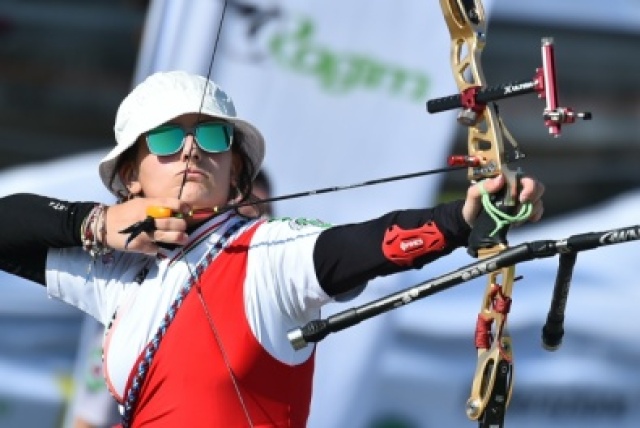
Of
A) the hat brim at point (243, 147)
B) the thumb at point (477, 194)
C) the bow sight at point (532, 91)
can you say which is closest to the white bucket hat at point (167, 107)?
the hat brim at point (243, 147)

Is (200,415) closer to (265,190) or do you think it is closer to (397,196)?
(265,190)

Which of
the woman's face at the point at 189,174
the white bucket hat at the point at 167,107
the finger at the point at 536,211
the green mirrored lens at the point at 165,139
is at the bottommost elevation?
the finger at the point at 536,211

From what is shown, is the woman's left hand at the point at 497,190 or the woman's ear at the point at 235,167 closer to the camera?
the woman's left hand at the point at 497,190

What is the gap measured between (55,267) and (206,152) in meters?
0.39

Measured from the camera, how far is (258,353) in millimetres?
2637

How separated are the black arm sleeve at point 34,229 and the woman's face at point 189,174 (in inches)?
5.9

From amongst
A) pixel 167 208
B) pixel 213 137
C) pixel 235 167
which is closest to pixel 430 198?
pixel 235 167

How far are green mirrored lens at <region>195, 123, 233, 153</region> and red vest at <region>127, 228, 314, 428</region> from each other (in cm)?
18

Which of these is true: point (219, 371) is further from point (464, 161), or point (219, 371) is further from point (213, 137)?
point (464, 161)

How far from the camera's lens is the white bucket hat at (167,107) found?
108 inches

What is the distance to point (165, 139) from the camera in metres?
2.75

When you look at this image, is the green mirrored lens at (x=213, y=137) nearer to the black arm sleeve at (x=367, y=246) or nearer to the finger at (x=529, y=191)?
the black arm sleeve at (x=367, y=246)

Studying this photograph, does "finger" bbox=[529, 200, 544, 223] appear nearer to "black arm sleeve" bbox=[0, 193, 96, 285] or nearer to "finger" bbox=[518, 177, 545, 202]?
"finger" bbox=[518, 177, 545, 202]

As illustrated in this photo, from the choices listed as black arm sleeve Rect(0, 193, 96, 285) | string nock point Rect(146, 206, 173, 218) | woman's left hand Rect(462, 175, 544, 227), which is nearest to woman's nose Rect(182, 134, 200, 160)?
string nock point Rect(146, 206, 173, 218)
